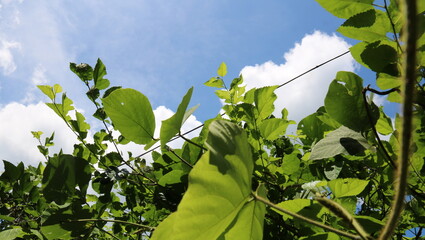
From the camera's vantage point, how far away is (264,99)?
132 centimetres

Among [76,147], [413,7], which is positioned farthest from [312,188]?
[76,147]

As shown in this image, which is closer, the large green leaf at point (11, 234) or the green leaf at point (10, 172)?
the large green leaf at point (11, 234)

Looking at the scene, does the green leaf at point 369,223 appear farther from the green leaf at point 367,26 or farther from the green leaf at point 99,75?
the green leaf at point 99,75

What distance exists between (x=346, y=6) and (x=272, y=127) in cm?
61

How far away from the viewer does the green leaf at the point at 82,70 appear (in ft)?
5.62

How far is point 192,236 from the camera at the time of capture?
17.4 inches

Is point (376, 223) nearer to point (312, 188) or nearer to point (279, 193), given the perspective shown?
point (312, 188)

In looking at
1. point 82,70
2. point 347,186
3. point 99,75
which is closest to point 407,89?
point 347,186

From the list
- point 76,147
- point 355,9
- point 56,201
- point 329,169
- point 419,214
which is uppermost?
point 76,147

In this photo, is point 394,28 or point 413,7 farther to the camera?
point 394,28

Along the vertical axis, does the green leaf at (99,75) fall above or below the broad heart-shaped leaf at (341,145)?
above

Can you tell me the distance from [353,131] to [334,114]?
11 centimetres

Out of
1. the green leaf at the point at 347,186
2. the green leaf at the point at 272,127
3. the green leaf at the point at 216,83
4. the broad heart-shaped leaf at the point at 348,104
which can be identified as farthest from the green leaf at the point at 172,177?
the green leaf at the point at 216,83

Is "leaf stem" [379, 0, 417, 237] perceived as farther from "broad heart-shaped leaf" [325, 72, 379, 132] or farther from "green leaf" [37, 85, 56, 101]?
"green leaf" [37, 85, 56, 101]
